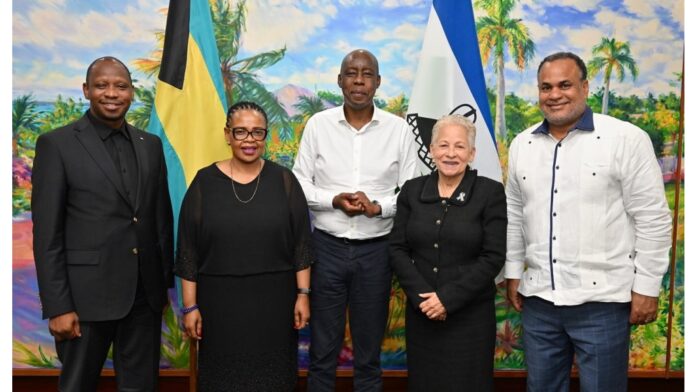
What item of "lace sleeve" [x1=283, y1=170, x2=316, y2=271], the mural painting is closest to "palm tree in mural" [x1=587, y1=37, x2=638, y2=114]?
the mural painting

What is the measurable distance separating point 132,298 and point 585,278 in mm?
1888

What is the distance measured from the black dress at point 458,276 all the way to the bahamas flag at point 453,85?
38.8 inches

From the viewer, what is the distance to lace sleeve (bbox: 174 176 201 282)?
2.37 meters

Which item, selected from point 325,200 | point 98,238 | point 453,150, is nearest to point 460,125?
point 453,150

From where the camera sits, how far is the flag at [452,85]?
324 centimetres

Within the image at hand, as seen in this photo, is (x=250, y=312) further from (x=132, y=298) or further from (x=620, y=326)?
(x=620, y=326)

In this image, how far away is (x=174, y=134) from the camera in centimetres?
322

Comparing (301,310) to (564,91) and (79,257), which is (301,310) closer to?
(79,257)

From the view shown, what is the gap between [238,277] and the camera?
2.37 metres

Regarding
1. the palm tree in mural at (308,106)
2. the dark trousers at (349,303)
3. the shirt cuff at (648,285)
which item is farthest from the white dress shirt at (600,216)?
the palm tree in mural at (308,106)

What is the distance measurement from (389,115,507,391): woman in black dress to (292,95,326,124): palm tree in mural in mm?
1380

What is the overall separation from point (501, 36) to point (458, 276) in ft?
6.42

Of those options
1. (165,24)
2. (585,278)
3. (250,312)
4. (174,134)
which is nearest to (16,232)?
(174,134)

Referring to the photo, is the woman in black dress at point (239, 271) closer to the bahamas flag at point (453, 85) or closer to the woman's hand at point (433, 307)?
the woman's hand at point (433, 307)
